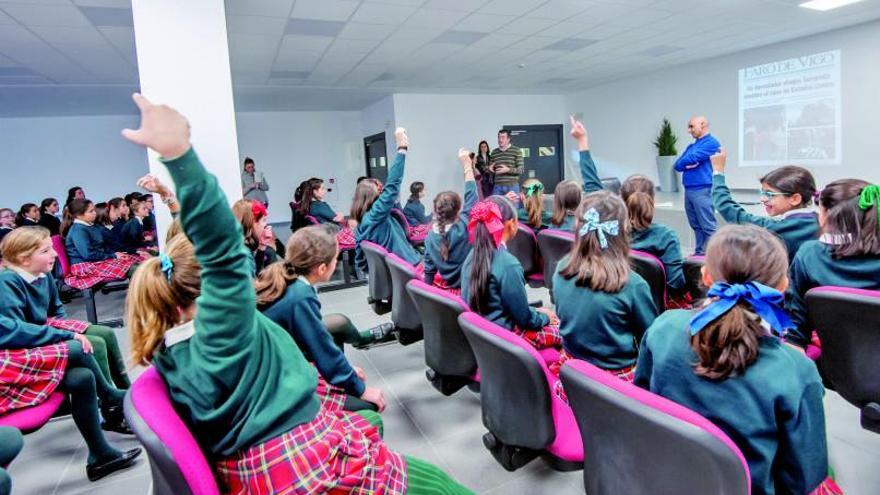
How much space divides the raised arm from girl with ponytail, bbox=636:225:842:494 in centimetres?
93

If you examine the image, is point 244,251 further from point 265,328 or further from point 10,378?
point 10,378

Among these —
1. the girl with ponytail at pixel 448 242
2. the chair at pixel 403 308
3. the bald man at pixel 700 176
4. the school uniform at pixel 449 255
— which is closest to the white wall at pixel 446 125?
the bald man at pixel 700 176

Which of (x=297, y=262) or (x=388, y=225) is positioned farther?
(x=388, y=225)

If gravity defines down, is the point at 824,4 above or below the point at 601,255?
above

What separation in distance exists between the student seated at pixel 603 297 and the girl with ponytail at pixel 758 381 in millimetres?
502

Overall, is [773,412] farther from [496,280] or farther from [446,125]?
[446,125]

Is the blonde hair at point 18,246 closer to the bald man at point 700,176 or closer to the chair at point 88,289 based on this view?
the chair at point 88,289

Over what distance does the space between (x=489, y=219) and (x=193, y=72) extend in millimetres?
2482

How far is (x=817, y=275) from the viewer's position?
189 cm

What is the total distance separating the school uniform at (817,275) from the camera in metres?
1.77

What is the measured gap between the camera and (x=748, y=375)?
99 centimetres

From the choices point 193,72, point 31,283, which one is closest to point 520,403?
point 31,283

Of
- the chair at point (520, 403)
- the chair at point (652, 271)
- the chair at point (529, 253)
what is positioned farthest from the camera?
the chair at point (529, 253)

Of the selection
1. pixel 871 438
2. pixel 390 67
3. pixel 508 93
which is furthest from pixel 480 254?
pixel 508 93
